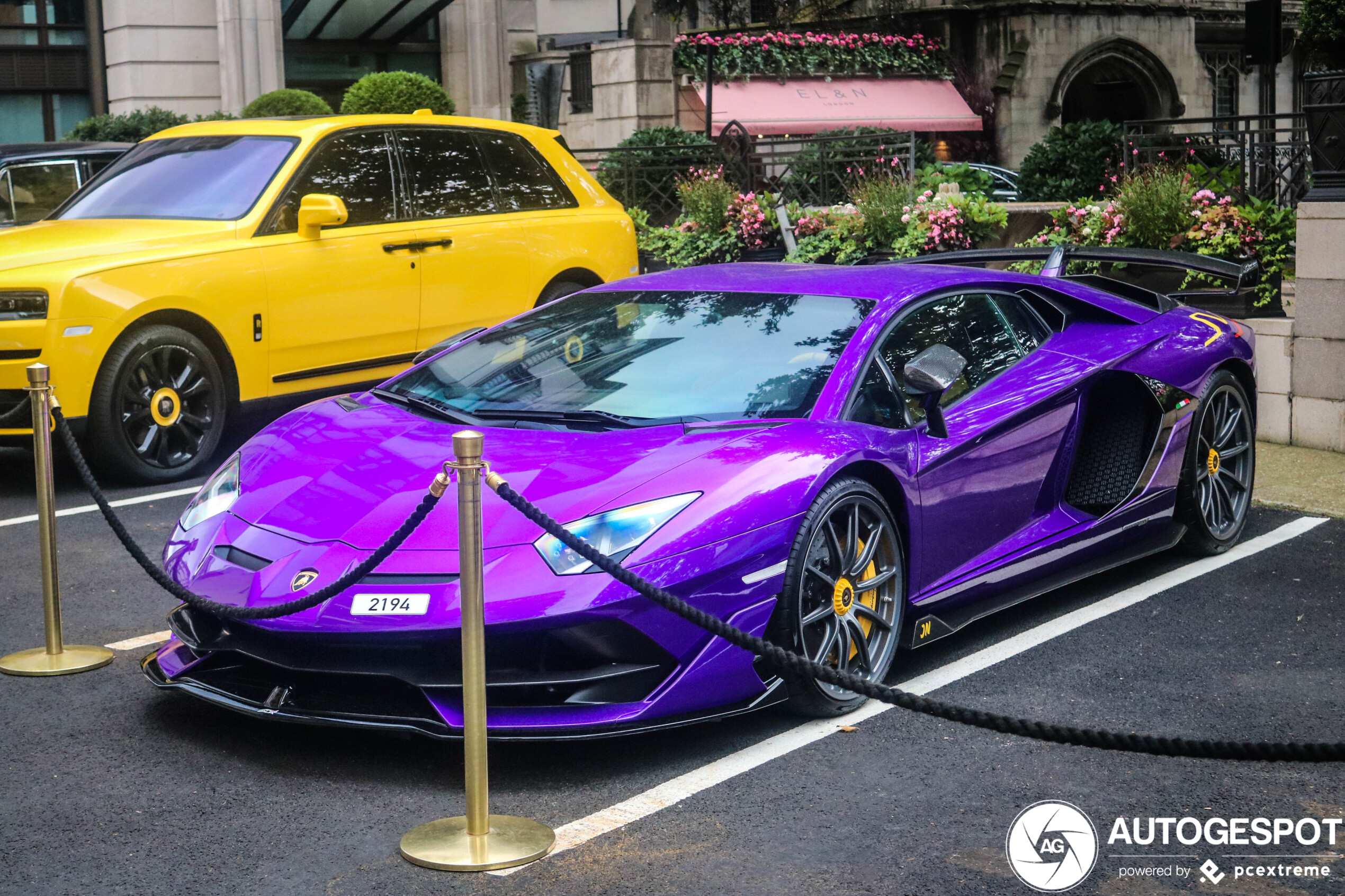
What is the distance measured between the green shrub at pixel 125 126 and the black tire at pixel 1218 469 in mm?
19206

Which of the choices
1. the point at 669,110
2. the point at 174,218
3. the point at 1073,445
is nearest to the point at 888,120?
the point at 669,110

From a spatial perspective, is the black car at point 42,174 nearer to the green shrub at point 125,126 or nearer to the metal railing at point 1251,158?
the metal railing at point 1251,158

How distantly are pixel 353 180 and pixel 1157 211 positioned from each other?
17.1ft

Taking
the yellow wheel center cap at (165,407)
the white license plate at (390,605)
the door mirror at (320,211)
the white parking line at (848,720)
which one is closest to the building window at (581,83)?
the door mirror at (320,211)

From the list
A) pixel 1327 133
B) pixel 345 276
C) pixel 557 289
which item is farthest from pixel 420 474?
pixel 1327 133

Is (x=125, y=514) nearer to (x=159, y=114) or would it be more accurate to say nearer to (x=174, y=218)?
(x=174, y=218)

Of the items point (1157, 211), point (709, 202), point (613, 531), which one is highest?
point (709, 202)

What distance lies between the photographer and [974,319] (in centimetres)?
569

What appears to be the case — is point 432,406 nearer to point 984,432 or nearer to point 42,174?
point 984,432

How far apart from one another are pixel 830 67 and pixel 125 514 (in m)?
26.5

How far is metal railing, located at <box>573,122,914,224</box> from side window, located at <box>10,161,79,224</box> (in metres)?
7.53

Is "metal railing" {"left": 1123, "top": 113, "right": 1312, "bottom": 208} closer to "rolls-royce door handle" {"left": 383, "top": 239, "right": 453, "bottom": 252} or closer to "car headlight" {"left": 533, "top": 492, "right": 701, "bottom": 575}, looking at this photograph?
"rolls-royce door handle" {"left": 383, "top": 239, "right": 453, "bottom": 252}

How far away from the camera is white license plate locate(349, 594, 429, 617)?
411cm

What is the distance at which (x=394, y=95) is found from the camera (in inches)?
939
